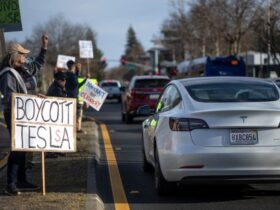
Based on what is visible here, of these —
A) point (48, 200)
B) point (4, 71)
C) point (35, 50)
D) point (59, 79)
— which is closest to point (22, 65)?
point (4, 71)

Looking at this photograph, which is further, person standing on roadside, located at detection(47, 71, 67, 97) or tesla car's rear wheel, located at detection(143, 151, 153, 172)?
person standing on roadside, located at detection(47, 71, 67, 97)

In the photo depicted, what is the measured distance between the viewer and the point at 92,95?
1917cm

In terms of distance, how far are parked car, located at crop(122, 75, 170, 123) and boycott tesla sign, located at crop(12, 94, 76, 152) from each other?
14.2 m

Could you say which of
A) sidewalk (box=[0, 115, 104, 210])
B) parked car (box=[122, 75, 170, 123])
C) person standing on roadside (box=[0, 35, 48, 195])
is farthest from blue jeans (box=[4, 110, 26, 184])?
parked car (box=[122, 75, 170, 123])

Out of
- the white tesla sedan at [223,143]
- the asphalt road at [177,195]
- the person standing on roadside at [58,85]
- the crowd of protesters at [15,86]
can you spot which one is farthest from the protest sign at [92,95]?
the white tesla sedan at [223,143]

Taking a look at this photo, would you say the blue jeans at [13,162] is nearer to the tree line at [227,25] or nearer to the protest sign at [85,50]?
the protest sign at [85,50]

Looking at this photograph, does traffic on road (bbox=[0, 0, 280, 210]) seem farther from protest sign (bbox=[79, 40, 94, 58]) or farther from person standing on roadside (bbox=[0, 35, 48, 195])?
protest sign (bbox=[79, 40, 94, 58])

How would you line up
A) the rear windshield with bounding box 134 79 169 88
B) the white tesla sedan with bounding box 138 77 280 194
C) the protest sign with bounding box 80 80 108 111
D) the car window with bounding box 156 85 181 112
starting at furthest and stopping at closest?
the rear windshield with bounding box 134 79 169 88 → the protest sign with bounding box 80 80 108 111 → the car window with bounding box 156 85 181 112 → the white tesla sedan with bounding box 138 77 280 194

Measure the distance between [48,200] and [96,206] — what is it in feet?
1.94

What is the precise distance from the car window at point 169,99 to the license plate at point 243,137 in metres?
1.05

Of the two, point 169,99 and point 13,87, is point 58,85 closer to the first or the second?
point 169,99

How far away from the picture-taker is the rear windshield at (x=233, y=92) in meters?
8.63

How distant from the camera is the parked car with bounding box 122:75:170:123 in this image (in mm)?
22812

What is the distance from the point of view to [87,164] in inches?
430
